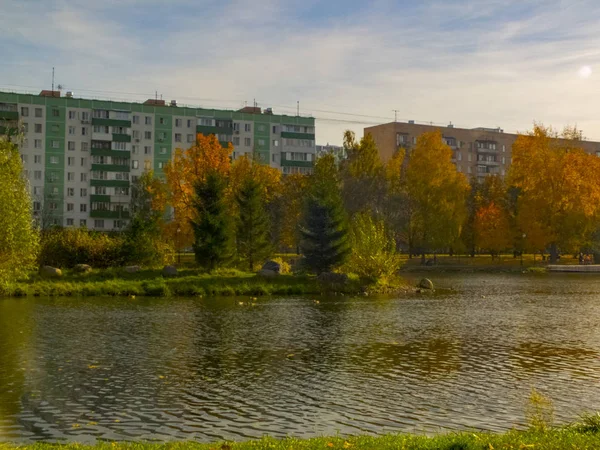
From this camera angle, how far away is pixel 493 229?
289 feet

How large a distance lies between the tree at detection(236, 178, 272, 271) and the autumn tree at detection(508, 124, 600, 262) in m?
39.4

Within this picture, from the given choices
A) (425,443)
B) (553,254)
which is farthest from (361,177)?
(425,443)

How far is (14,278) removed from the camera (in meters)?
42.3

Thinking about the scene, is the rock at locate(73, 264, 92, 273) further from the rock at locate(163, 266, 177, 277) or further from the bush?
the rock at locate(163, 266, 177, 277)

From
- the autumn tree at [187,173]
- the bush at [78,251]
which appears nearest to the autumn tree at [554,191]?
the autumn tree at [187,173]

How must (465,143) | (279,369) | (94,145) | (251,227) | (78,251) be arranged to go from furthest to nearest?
(465,143)
(94,145)
(251,227)
(78,251)
(279,369)

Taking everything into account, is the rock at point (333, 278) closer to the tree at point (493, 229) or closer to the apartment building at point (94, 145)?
the tree at point (493, 229)

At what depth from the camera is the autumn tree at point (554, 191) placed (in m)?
82.2

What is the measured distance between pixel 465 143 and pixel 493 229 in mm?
70042

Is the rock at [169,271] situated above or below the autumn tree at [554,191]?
below

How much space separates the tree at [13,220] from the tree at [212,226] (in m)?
14.7

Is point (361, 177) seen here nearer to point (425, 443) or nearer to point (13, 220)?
point (13, 220)

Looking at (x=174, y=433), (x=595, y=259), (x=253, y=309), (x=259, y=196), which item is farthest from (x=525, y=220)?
(x=174, y=433)

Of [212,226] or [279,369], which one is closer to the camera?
[279,369]
